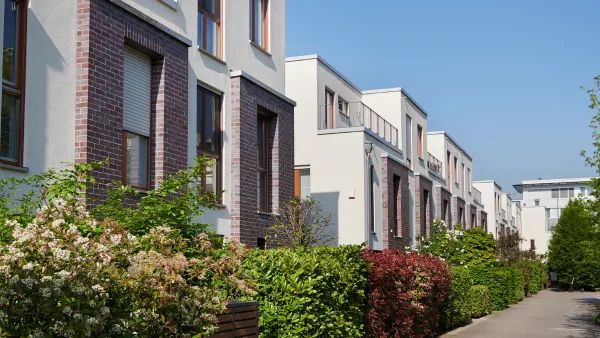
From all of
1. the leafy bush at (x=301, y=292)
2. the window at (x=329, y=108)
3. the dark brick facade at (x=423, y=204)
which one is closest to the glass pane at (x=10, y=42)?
the leafy bush at (x=301, y=292)

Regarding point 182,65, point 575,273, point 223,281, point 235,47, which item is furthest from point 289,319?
point 575,273

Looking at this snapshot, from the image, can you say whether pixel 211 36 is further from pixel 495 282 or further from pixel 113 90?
pixel 495 282

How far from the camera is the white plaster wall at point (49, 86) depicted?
392 inches

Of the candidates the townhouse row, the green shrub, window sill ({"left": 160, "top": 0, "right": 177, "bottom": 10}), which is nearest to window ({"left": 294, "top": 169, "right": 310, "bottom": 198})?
the townhouse row

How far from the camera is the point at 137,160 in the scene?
12.5 metres

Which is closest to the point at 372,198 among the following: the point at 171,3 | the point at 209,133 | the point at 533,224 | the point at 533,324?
the point at 533,324

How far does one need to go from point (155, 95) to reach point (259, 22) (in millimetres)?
5340

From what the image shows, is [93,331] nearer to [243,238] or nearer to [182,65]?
[182,65]

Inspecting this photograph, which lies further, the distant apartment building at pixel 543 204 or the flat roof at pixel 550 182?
the flat roof at pixel 550 182

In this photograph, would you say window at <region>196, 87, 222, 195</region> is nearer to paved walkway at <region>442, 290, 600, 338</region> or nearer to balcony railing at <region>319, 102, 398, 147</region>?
paved walkway at <region>442, 290, 600, 338</region>

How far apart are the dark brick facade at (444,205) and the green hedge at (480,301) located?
31.5ft

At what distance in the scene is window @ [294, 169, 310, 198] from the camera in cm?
2414

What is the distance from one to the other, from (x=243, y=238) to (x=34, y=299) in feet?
35.6

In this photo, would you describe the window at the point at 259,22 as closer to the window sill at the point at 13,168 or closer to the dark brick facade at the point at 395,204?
the window sill at the point at 13,168
